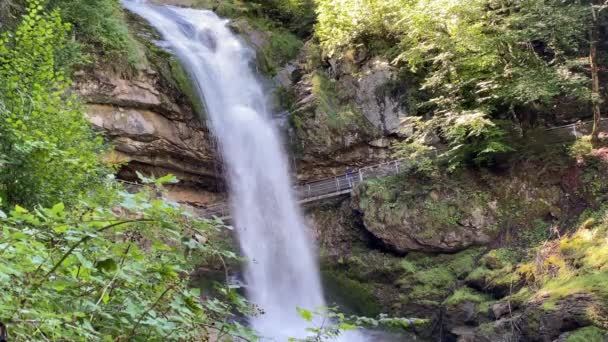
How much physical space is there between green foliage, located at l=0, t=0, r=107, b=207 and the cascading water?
698 centimetres

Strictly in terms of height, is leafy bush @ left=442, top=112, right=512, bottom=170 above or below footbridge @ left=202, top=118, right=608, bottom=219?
above

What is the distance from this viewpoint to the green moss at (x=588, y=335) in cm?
685

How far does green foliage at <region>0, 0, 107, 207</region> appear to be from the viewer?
16.5 ft

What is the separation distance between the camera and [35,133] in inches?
210

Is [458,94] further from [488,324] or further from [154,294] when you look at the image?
[154,294]

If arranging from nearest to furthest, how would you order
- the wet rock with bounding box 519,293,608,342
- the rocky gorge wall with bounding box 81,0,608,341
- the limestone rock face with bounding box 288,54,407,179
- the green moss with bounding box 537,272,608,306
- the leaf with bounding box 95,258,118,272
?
the leaf with bounding box 95,258,118,272, the wet rock with bounding box 519,293,608,342, the green moss with bounding box 537,272,608,306, the rocky gorge wall with bounding box 81,0,608,341, the limestone rock face with bounding box 288,54,407,179

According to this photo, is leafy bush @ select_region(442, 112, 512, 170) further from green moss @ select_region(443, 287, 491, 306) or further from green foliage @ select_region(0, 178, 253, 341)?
green foliage @ select_region(0, 178, 253, 341)

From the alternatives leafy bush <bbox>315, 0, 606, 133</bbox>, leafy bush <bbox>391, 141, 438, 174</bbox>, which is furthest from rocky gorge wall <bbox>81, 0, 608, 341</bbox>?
leafy bush <bbox>315, 0, 606, 133</bbox>

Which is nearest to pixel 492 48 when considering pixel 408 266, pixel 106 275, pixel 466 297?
pixel 408 266

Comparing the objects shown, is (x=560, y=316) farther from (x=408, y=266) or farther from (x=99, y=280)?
(x=99, y=280)

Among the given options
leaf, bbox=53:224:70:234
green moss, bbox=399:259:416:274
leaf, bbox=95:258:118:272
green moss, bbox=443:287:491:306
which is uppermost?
leaf, bbox=53:224:70:234

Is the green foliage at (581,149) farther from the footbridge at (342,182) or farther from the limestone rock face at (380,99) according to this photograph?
the limestone rock face at (380,99)

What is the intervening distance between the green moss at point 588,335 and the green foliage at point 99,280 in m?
6.81

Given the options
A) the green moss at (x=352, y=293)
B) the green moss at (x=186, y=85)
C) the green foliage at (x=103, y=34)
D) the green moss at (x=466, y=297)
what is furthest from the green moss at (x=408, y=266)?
the green foliage at (x=103, y=34)
